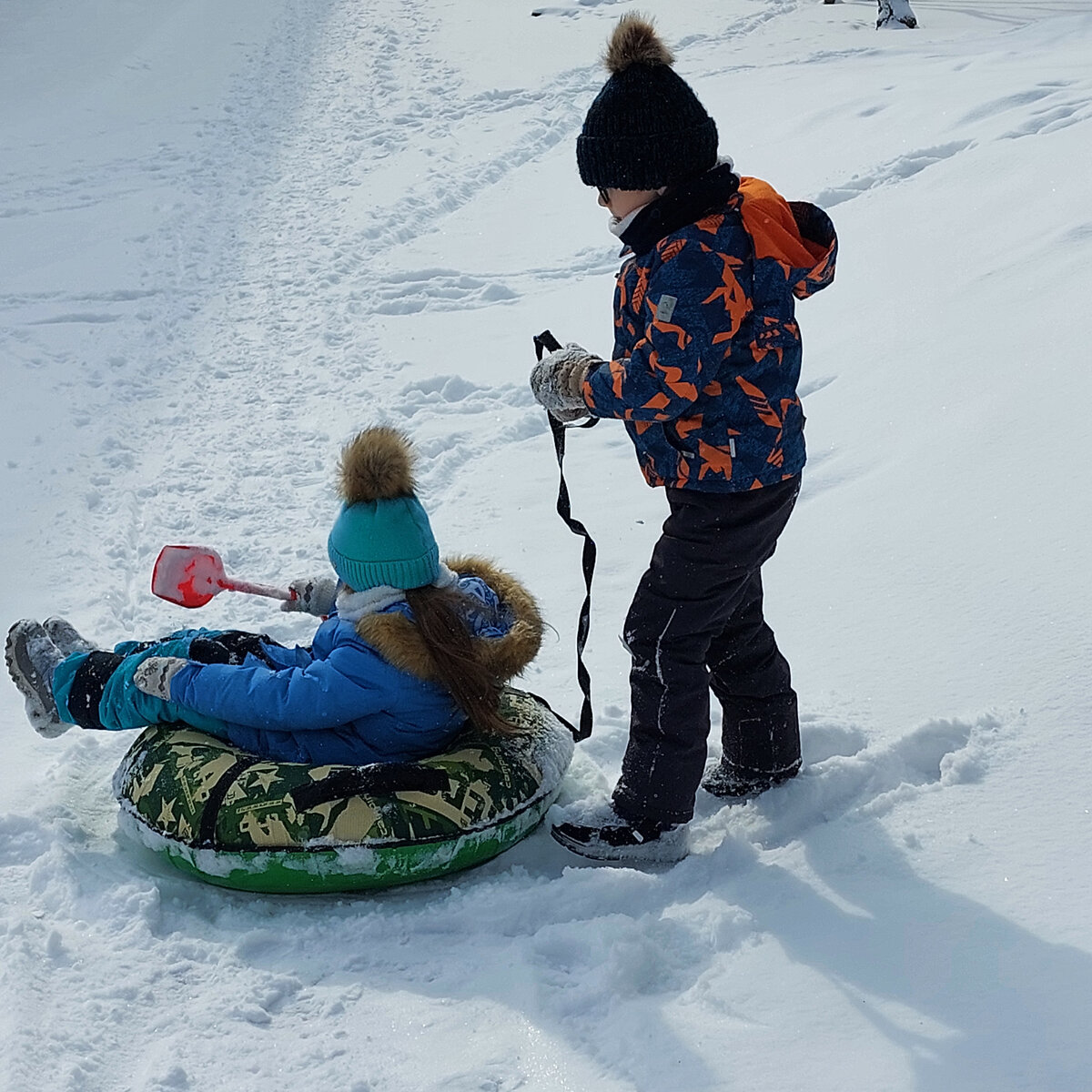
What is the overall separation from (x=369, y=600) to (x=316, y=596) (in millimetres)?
430

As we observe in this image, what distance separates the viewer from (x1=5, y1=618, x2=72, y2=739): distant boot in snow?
3162 mm

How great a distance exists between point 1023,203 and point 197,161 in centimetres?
616

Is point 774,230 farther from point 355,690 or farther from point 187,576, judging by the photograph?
point 187,576

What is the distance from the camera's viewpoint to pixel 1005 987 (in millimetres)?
2322

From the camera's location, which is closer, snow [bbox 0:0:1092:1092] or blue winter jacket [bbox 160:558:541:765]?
snow [bbox 0:0:1092:1092]

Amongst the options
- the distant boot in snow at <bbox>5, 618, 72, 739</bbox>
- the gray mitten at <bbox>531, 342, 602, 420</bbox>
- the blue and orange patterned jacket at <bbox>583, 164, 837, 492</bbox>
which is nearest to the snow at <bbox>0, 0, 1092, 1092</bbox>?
the distant boot in snow at <bbox>5, 618, 72, 739</bbox>

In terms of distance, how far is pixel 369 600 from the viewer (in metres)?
3.02

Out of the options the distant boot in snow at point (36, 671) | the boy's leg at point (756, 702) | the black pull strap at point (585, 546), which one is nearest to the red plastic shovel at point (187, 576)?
the distant boot in snow at point (36, 671)

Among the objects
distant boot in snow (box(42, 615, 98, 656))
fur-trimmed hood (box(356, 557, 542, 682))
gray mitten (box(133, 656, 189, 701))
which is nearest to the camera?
fur-trimmed hood (box(356, 557, 542, 682))

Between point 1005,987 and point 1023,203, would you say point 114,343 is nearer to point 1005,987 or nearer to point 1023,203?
point 1023,203

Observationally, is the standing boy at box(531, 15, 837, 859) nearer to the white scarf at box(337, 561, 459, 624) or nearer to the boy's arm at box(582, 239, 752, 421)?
the boy's arm at box(582, 239, 752, 421)

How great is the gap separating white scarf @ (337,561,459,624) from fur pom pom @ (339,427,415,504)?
212 millimetres

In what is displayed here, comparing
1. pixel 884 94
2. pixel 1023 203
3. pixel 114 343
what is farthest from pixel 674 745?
pixel 884 94

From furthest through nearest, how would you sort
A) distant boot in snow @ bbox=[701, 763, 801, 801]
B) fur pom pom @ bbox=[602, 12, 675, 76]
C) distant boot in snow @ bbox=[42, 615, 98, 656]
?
distant boot in snow @ bbox=[42, 615, 98, 656]
distant boot in snow @ bbox=[701, 763, 801, 801]
fur pom pom @ bbox=[602, 12, 675, 76]
